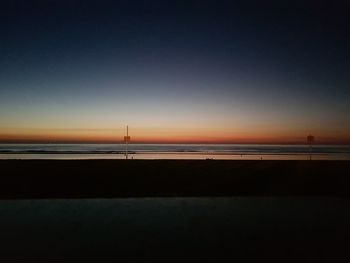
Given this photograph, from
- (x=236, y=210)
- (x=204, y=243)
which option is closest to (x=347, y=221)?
(x=236, y=210)

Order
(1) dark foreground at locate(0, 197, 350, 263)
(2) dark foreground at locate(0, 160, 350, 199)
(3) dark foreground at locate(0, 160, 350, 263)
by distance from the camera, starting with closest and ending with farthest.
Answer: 1. (1) dark foreground at locate(0, 197, 350, 263)
2. (3) dark foreground at locate(0, 160, 350, 263)
3. (2) dark foreground at locate(0, 160, 350, 199)

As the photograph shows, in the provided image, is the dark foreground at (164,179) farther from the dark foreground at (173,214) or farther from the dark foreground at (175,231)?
the dark foreground at (175,231)

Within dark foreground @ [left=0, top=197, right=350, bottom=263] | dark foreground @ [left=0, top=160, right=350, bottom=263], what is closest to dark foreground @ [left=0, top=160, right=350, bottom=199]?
dark foreground @ [left=0, top=160, right=350, bottom=263]

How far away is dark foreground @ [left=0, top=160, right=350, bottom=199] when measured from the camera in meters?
16.7

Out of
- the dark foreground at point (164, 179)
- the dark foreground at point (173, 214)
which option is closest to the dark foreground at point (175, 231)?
the dark foreground at point (173, 214)

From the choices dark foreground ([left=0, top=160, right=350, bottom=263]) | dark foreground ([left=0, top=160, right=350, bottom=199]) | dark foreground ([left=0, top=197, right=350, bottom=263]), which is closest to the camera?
dark foreground ([left=0, top=197, right=350, bottom=263])

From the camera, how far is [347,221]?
1013cm

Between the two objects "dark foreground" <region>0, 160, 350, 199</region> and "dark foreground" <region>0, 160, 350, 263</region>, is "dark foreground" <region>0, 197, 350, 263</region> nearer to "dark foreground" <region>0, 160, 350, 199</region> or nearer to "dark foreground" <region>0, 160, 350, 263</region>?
"dark foreground" <region>0, 160, 350, 263</region>

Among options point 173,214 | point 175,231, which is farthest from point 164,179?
point 175,231

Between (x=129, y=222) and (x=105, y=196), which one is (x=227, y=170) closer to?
(x=105, y=196)

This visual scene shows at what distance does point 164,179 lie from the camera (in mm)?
19391

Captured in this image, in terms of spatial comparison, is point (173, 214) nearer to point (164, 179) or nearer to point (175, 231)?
point (175, 231)

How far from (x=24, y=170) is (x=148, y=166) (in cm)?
628

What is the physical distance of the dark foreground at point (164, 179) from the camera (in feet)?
54.7
